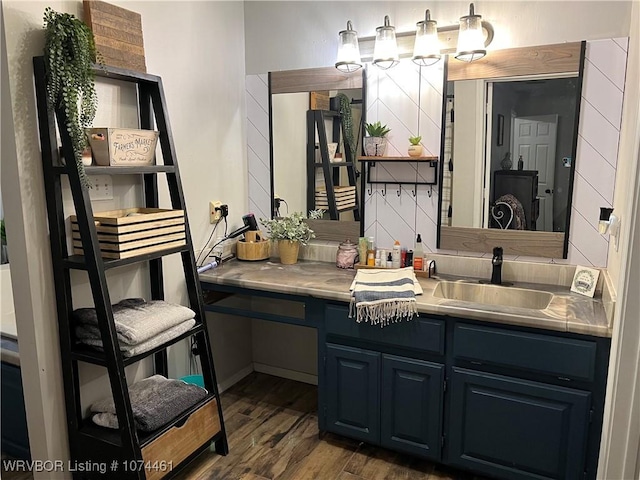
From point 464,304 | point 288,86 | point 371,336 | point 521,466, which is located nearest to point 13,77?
point 288,86

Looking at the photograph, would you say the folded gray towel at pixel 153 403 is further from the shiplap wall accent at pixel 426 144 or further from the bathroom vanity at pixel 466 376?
the shiplap wall accent at pixel 426 144

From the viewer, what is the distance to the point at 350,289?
2297 mm

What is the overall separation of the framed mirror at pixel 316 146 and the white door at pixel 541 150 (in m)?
0.83

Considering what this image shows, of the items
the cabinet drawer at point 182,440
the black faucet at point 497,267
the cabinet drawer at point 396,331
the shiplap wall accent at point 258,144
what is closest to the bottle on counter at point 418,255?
the black faucet at point 497,267

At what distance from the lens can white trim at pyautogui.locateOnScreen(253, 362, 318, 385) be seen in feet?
10.4

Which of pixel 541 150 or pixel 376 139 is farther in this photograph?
pixel 376 139

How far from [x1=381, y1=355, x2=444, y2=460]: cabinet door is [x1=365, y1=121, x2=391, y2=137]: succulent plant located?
1172 millimetres

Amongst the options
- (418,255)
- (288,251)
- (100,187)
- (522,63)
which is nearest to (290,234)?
(288,251)

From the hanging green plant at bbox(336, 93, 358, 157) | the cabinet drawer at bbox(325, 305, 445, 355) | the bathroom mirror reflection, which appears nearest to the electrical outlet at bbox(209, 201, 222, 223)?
the hanging green plant at bbox(336, 93, 358, 157)

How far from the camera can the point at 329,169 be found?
283 cm

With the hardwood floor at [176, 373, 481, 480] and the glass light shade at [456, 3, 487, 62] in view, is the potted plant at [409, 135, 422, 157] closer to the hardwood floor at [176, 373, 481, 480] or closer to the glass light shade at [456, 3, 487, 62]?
the glass light shade at [456, 3, 487, 62]

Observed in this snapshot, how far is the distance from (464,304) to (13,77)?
1.94 meters

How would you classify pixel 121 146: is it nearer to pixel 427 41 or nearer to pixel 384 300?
pixel 384 300

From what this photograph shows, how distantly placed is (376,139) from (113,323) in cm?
159
